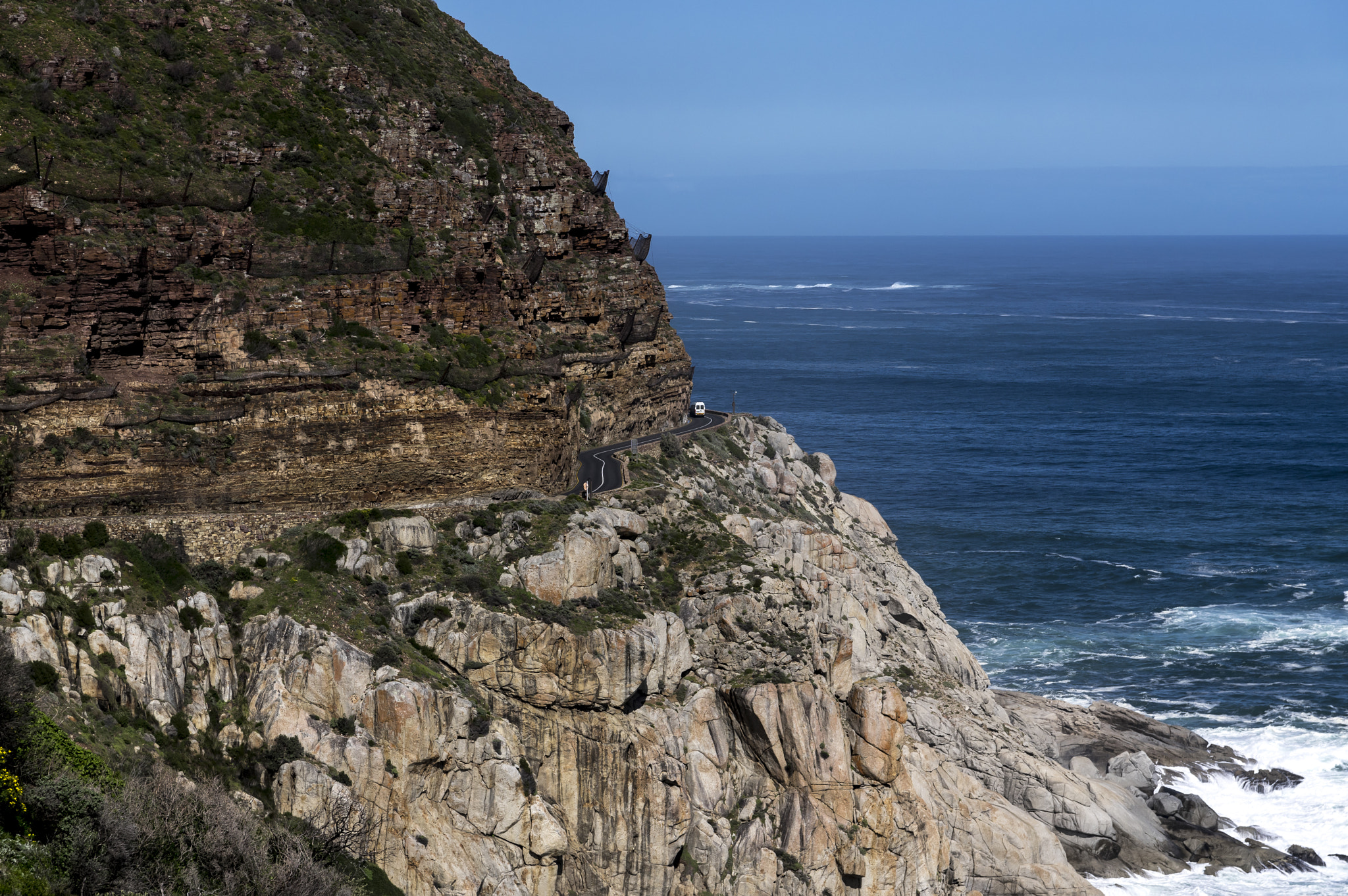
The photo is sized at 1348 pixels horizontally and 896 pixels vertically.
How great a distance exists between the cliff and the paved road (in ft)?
3.79

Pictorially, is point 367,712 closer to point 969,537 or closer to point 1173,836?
point 1173,836

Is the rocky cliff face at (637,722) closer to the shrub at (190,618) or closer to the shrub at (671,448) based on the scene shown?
the shrub at (190,618)

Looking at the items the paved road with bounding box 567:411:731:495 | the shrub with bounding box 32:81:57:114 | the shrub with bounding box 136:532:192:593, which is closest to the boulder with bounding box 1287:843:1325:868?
the paved road with bounding box 567:411:731:495

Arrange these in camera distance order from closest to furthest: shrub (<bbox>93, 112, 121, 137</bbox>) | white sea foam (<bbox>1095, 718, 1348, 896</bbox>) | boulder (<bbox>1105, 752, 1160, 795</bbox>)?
shrub (<bbox>93, 112, 121, 137</bbox>) → white sea foam (<bbox>1095, 718, 1348, 896</bbox>) → boulder (<bbox>1105, 752, 1160, 795</bbox>)

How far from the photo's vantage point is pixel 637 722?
1829 inches

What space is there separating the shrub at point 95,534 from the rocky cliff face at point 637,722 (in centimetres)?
144

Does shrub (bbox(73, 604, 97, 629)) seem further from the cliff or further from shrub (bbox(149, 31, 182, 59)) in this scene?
shrub (bbox(149, 31, 182, 59))

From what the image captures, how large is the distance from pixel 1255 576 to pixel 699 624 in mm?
56628

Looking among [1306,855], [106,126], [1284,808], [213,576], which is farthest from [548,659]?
[1284,808]

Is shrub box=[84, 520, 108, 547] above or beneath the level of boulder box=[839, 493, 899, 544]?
above

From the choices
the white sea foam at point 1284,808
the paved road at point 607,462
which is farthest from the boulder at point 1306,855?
the paved road at point 607,462

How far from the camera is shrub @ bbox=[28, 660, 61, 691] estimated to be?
37.8 meters

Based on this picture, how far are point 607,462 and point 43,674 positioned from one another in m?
28.6

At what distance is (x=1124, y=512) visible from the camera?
109 metres
